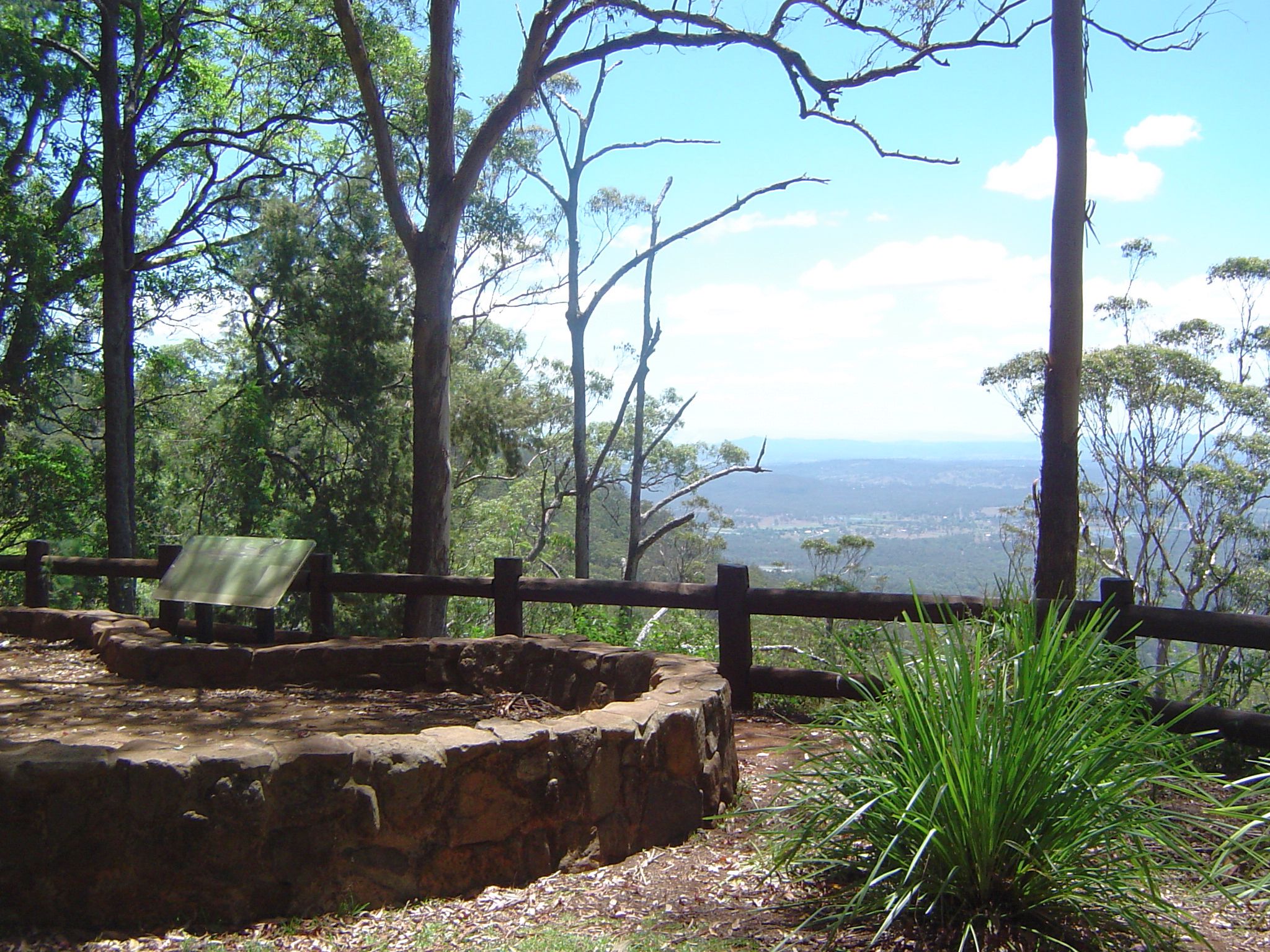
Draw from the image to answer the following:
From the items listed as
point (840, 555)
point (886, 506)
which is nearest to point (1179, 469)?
point (840, 555)

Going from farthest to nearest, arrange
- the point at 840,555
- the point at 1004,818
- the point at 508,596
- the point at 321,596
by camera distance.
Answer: the point at 840,555, the point at 321,596, the point at 508,596, the point at 1004,818

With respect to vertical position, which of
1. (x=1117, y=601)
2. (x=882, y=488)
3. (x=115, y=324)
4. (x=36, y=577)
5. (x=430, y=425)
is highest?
(x=115, y=324)

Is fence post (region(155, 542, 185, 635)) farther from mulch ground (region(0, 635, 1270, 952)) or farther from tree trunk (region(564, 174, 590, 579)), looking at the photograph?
tree trunk (region(564, 174, 590, 579))

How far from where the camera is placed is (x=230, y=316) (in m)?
21.6

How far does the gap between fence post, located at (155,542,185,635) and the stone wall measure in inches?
196

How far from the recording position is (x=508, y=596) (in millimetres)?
7078

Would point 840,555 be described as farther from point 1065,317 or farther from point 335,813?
point 335,813

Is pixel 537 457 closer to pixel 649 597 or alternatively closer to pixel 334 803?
pixel 649 597

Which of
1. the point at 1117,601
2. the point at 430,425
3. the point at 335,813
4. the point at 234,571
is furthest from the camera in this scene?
the point at 430,425

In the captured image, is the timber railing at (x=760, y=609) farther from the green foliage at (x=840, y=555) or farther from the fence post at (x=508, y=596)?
the green foliage at (x=840, y=555)

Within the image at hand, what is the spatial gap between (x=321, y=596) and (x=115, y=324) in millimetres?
10001

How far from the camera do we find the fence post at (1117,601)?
5086mm

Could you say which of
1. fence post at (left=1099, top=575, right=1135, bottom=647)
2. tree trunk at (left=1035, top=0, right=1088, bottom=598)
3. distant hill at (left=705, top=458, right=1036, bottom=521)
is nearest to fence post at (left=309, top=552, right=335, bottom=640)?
tree trunk at (left=1035, top=0, right=1088, bottom=598)

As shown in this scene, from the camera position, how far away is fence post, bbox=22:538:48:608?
399 inches
